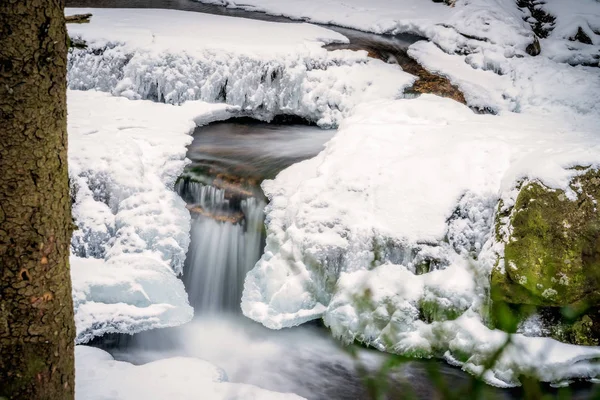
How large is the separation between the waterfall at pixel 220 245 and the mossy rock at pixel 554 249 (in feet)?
7.64

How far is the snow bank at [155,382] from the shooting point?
3.37 meters

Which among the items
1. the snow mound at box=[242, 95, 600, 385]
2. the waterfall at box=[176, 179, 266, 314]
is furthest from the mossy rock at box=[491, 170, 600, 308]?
the waterfall at box=[176, 179, 266, 314]

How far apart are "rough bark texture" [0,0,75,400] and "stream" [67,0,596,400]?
89.0 inches

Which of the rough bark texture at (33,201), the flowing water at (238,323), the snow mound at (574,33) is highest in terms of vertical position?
the snow mound at (574,33)

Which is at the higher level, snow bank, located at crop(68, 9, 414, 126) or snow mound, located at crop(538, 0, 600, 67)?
snow mound, located at crop(538, 0, 600, 67)

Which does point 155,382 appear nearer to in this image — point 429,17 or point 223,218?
point 223,218

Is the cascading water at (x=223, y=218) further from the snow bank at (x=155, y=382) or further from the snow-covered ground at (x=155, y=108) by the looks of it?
the snow bank at (x=155, y=382)

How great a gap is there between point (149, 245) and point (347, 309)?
1.95 metres

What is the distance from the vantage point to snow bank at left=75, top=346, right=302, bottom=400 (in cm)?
337

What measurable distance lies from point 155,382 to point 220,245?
186 cm

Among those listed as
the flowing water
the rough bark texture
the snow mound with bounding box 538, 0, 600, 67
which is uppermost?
the snow mound with bounding box 538, 0, 600, 67

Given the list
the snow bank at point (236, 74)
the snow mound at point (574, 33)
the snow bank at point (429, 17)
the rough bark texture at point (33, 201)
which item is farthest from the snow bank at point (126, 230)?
the snow mound at point (574, 33)

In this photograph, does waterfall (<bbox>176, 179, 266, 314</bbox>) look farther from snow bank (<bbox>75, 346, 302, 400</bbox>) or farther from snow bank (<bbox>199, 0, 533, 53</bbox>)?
snow bank (<bbox>199, 0, 533, 53</bbox>)

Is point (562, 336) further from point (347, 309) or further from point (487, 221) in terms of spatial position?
point (347, 309)
